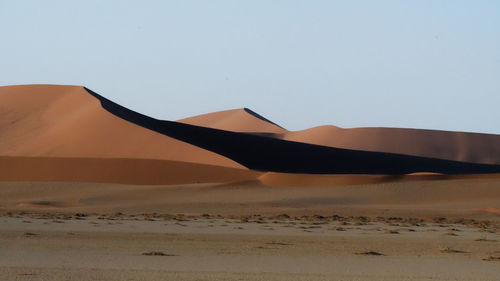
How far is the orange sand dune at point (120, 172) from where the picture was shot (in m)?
41.5

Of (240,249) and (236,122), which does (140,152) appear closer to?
(240,249)

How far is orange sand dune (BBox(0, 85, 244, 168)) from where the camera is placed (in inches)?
1779

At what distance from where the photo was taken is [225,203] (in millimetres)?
30469

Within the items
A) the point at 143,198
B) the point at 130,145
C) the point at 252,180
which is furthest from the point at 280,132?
the point at 143,198

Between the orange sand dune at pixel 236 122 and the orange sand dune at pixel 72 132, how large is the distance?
35.0 meters

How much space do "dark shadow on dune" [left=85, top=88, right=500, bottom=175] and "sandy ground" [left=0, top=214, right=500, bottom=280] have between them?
29262 millimetres

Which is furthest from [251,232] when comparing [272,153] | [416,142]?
[416,142]

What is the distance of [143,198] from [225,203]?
13.5 feet

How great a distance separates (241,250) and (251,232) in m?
4.19

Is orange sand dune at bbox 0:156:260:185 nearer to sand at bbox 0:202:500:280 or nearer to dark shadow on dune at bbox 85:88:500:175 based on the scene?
dark shadow on dune at bbox 85:88:500:175

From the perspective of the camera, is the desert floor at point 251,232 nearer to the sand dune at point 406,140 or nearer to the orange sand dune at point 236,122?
the sand dune at point 406,140

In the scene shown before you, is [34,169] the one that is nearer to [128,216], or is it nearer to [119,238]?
[128,216]

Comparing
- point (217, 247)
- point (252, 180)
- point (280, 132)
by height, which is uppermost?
point (280, 132)

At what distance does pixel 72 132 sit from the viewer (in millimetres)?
50125
